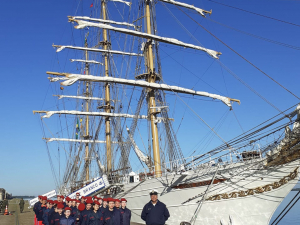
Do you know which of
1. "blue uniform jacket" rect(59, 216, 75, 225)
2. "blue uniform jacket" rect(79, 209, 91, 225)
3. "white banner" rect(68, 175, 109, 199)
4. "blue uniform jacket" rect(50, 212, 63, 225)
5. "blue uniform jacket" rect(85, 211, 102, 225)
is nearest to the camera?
"blue uniform jacket" rect(59, 216, 75, 225)

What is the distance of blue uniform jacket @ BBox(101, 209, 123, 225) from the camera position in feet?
23.7

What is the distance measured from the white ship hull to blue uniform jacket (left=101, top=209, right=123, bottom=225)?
229 inches

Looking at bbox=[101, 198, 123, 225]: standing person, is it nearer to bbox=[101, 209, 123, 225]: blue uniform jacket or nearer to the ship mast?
bbox=[101, 209, 123, 225]: blue uniform jacket

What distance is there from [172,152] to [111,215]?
13178 mm

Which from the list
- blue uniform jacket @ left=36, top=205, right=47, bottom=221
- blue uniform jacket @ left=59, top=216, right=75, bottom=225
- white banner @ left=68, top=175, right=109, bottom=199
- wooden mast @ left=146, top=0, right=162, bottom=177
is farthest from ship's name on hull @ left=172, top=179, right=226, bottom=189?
blue uniform jacket @ left=59, top=216, right=75, bottom=225

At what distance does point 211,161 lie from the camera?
13.3 m

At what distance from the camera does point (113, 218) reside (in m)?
7.25

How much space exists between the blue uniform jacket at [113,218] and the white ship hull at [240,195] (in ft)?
19.1

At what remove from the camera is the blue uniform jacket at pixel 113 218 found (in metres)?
7.21

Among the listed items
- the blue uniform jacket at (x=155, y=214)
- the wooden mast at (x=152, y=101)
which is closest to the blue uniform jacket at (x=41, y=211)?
the blue uniform jacket at (x=155, y=214)

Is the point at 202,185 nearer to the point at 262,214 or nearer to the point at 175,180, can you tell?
the point at 175,180

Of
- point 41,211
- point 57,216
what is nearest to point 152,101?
point 41,211

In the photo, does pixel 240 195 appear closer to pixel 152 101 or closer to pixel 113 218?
pixel 113 218

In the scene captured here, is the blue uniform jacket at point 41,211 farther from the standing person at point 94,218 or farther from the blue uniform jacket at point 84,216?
the standing person at point 94,218
